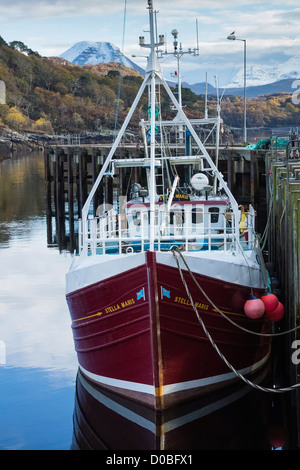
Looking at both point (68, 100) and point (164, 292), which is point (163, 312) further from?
point (68, 100)

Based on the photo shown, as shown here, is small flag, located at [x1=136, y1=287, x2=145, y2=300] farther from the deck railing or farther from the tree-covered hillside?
the tree-covered hillside

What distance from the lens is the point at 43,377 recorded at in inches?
568

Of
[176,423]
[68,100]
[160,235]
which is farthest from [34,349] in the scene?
[68,100]

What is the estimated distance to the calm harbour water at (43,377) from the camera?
1184 cm

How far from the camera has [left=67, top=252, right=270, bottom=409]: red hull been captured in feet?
39.0

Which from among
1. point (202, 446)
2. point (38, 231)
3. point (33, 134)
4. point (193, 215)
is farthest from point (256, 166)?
point (33, 134)

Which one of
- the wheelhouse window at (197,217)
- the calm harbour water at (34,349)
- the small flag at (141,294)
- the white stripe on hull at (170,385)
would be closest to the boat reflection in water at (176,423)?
the white stripe on hull at (170,385)

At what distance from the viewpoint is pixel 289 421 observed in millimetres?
12359

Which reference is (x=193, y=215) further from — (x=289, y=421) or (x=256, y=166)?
(x=256, y=166)

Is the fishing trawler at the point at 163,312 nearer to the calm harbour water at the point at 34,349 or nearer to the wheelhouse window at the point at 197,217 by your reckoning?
the wheelhouse window at the point at 197,217

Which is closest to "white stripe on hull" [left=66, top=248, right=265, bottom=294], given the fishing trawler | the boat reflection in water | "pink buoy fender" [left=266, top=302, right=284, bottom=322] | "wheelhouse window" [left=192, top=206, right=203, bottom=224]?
the fishing trawler

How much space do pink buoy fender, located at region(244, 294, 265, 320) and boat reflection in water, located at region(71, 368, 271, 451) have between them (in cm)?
161

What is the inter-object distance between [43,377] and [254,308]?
466 centimetres
